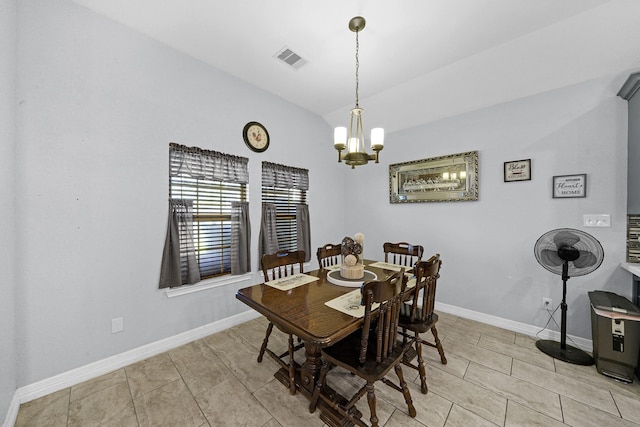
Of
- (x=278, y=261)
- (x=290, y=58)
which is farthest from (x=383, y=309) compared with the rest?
(x=290, y=58)

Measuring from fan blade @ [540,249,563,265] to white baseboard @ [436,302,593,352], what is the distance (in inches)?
32.7

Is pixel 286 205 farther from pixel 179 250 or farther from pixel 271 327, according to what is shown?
pixel 271 327

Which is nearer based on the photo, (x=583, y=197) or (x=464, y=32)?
(x=464, y=32)

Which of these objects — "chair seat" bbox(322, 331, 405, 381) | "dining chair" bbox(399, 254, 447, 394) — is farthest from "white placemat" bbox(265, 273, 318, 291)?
"dining chair" bbox(399, 254, 447, 394)

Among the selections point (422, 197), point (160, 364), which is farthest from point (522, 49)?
point (160, 364)

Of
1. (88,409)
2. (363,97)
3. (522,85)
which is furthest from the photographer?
(363,97)

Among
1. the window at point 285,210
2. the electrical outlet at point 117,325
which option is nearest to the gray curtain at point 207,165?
the window at point 285,210

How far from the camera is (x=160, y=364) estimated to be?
6.89 feet

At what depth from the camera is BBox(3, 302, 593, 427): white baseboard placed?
169 centimetres

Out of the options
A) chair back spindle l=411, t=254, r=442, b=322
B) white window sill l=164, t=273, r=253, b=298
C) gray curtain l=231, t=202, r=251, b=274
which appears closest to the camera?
chair back spindle l=411, t=254, r=442, b=322

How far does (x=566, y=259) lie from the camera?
218 cm

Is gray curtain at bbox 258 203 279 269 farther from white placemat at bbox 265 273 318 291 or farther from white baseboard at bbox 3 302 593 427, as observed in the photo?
white placemat at bbox 265 273 318 291

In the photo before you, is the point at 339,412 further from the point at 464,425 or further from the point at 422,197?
the point at 422,197

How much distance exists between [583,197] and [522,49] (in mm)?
1595
